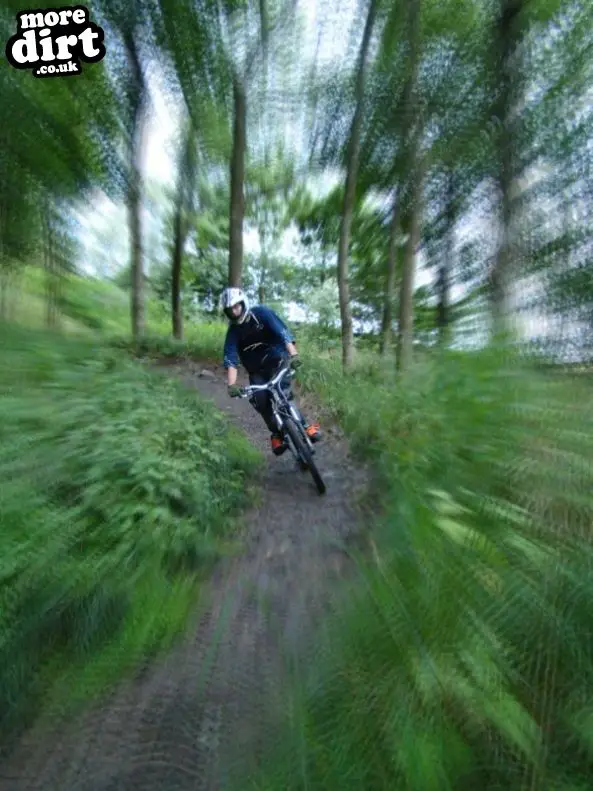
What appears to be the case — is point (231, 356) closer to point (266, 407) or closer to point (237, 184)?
point (266, 407)

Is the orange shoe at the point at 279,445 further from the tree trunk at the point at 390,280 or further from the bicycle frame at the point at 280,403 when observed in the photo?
the tree trunk at the point at 390,280

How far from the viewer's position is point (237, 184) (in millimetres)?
10789

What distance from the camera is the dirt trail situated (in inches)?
68.9

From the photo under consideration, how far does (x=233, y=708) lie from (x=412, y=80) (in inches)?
91.8

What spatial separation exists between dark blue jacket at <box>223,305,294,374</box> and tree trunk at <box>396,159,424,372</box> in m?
3.29

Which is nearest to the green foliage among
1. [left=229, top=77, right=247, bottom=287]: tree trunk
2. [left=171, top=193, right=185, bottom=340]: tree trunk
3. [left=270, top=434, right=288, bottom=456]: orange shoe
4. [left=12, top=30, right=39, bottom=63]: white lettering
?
[left=270, top=434, right=288, bottom=456]: orange shoe

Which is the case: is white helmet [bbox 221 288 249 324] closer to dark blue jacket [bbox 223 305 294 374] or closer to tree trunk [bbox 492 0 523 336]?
dark blue jacket [bbox 223 305 294 374]

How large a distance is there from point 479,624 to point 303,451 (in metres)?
3.53

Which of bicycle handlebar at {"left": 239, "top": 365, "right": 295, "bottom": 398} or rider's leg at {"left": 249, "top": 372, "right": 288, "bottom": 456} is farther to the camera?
rider's leg at {"left": 249, "top": 372, "right": 288, "bottom": 456}

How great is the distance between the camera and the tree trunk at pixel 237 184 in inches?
411

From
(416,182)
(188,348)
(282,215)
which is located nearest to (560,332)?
(416,182)

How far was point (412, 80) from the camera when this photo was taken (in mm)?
1217

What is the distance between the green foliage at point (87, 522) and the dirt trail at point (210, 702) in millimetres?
139

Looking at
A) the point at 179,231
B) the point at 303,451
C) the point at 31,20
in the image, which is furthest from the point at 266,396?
the point at 179,231
